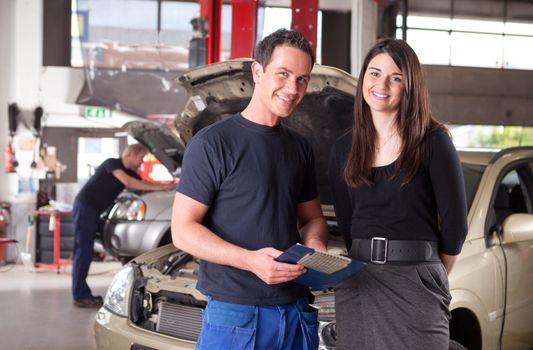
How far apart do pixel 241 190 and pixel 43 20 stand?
33.7 feet

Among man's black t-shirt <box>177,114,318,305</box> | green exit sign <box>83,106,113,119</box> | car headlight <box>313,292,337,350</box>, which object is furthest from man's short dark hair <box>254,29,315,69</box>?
green exit sign <box>83,106,113,119</box>

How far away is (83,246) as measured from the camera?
6.66 meters

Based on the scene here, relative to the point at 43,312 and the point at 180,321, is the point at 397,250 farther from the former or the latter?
the point at 43,312

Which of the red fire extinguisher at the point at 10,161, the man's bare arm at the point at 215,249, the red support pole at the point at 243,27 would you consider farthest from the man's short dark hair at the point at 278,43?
the red fire extinguisher at the point at 10,161

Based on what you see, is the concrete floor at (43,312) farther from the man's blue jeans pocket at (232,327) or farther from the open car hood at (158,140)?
the man's blue jeans pocket at (232,327)

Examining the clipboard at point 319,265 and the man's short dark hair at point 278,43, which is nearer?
the clipboard at point 319,265

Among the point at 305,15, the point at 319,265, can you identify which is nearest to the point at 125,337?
the point at 319,265

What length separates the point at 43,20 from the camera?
11.3 m

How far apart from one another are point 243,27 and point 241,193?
18.5ft

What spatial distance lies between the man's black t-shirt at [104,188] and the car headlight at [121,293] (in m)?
3.31

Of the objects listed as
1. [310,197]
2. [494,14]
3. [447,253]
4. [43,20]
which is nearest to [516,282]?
[447,253]

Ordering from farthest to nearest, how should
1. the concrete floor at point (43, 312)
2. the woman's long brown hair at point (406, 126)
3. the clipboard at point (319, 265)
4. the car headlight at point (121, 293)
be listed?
the concrete floor at point (43, 312) → the car headlight at point (121, 293) → the woman's long brown hair at point (406, 126) → the clipboard at point (319, 265)

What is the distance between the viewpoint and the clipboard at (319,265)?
1.74 m

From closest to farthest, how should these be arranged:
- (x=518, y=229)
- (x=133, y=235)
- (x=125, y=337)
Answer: (x=125, y=337) < (x=518, y=229) < (x=133, y=235)
